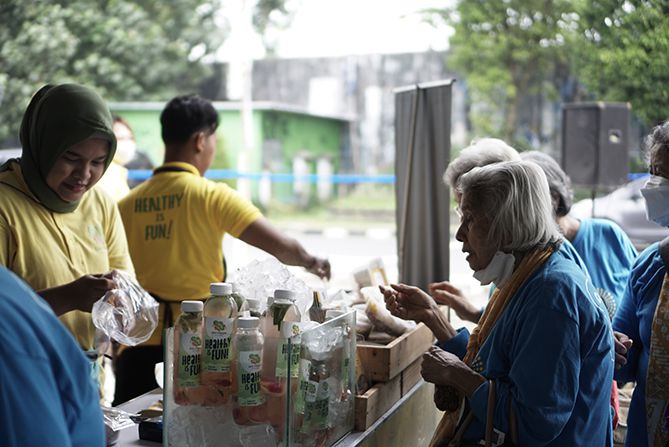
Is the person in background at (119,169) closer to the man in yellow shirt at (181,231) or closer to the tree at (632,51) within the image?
the man in yellow shirt at (181,231)

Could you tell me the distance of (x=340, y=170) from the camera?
19.2 meters

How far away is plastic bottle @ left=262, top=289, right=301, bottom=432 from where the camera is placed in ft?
5.47

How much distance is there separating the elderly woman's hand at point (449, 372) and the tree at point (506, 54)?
34.6 feet

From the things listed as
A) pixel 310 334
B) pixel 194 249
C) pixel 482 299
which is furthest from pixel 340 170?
pixel 310 334

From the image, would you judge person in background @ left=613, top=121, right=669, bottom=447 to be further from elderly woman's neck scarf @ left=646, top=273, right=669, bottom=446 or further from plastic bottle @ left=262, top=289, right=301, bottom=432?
plastic bottle @ left=262, top=289, right=301, bottom=432

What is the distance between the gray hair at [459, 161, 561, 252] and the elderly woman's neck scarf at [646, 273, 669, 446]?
59cm

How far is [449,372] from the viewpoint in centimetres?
190

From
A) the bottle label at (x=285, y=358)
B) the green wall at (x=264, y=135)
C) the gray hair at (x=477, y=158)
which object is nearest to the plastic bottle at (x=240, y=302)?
the bottle label at (x=285, y=358)

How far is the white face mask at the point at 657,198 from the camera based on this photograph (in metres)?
2.29

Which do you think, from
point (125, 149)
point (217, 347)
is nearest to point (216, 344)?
point (217, 347)

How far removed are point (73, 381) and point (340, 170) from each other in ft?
60.2

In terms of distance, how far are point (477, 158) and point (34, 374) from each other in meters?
1.93

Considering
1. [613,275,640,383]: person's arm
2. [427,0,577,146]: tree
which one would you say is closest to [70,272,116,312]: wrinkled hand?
[613,275,640,383]: person's arm

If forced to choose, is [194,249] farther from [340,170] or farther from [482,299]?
[340,170]
